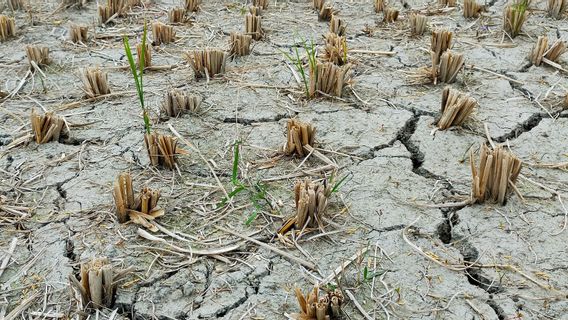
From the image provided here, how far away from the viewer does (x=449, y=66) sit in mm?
3615

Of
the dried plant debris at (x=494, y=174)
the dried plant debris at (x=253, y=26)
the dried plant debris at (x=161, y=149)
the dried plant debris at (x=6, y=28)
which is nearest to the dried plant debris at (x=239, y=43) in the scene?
the dried plant debris at (x=253, y=26)

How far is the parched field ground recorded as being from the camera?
2.25 m

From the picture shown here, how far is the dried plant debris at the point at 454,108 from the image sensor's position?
3139 millimetres

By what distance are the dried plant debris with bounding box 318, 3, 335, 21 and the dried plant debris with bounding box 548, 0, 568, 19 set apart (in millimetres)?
1537

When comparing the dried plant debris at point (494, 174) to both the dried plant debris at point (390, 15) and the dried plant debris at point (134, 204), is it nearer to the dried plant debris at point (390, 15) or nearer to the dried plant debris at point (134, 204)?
the dried plant debris at point (134, 204)

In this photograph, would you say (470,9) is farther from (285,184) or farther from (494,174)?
(285,184)

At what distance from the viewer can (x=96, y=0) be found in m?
4.95

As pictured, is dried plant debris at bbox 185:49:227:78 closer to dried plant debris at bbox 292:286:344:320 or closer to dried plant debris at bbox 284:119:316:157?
dried plant debris at bbox 284:119:316:157

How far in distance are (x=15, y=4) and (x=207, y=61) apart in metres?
1.91

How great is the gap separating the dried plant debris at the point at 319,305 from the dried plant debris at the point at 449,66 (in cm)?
191

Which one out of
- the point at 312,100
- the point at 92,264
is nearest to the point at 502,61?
the point at 312,100

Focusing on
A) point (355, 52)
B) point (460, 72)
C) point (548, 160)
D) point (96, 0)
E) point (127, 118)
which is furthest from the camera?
point (96, 0)

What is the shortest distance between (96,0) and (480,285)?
3789 mm

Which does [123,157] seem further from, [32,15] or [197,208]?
[32,15]
